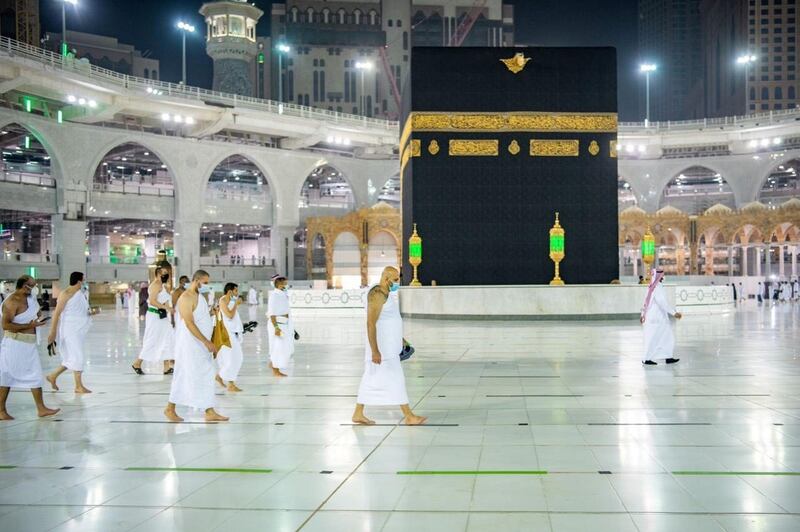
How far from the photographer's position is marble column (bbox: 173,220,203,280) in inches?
1427

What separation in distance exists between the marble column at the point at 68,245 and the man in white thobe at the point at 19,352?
2756cm

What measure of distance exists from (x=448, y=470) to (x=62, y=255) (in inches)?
1235

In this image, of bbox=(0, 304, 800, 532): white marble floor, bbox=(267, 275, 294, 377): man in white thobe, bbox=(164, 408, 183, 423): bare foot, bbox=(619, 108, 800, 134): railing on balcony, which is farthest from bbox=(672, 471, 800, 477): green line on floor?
bbox=(619, 108, 800, 134): railing on balcony

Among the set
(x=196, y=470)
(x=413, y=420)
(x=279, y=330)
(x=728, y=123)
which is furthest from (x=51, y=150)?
(x=728, y=123)

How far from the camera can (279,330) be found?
8.95 meters

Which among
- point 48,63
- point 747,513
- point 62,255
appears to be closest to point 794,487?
point 747,513

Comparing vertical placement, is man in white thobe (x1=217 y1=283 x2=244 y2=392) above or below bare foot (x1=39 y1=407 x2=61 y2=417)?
above

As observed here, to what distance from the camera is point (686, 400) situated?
6.77 metres

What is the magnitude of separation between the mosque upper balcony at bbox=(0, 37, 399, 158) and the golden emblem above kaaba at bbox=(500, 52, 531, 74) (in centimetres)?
1694

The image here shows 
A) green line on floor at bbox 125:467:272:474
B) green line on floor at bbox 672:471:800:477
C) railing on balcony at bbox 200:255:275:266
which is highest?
railing on balcony at bbox 200:255:275:266

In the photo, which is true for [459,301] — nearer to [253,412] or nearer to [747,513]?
[253,412]

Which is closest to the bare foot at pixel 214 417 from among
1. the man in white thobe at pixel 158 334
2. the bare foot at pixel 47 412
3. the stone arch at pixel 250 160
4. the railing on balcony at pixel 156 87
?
the bare foot at pixel 47 412

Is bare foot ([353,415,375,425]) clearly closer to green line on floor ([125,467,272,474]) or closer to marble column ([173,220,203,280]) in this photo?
green line on floor ([125,467,272,474])

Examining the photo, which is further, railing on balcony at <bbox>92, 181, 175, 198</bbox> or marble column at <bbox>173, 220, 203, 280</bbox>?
marble column at <bbox>173, 220, 203, 280</bbox>
